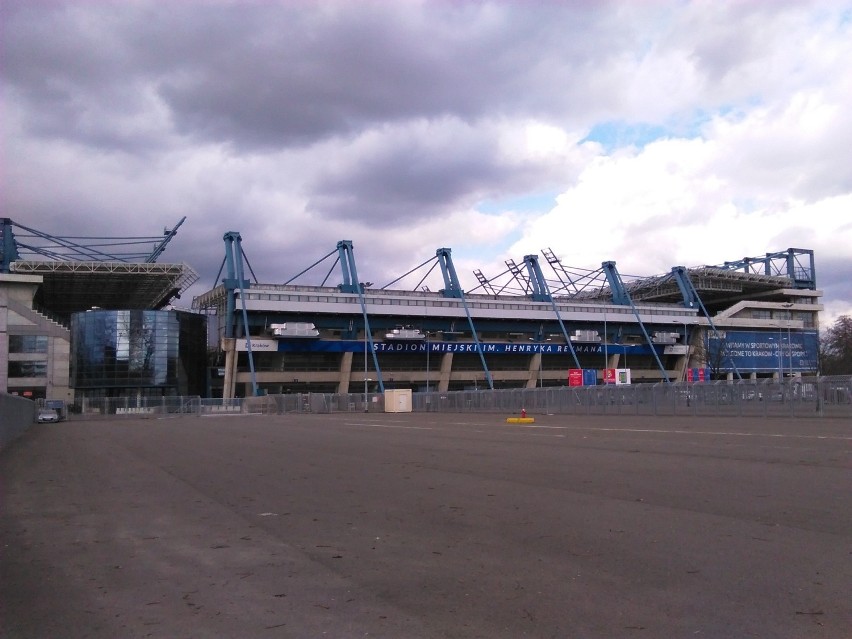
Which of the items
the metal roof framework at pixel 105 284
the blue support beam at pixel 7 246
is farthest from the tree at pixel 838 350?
the blue support beam at pixel 7 246

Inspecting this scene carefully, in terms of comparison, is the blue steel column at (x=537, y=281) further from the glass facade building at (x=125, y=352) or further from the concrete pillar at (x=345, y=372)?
the glass facade building at (x=125, y=352)

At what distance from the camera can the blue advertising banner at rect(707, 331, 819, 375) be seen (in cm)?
10531

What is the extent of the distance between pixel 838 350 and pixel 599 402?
59392 mm

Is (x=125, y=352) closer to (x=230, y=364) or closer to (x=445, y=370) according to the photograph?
(x=230, y=364)

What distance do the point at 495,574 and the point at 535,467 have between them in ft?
28.6

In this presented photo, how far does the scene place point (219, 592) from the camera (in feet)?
22.3

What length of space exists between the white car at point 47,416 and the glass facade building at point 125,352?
27989mm

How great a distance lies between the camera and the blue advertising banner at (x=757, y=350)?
105312 millimetres

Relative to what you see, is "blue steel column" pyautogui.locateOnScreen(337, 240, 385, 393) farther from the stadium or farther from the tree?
the tree

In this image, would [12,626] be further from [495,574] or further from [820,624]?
[820,624]

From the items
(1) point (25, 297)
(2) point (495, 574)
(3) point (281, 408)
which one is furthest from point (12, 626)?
(1) point (25, 297)

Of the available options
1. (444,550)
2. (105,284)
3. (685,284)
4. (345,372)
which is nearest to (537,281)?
(685,284)

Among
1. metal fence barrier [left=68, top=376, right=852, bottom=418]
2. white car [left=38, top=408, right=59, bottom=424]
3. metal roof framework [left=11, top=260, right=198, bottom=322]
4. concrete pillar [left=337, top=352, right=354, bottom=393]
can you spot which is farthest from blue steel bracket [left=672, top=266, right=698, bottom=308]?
white car [left=38, top=408, right=59, bottom=424]

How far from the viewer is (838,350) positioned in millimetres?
90000
